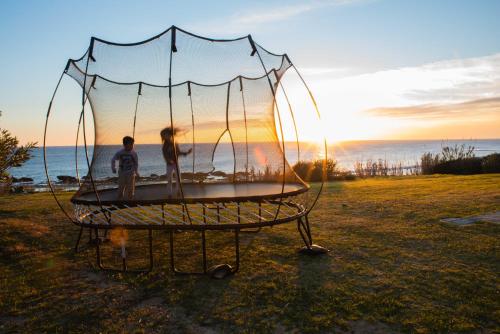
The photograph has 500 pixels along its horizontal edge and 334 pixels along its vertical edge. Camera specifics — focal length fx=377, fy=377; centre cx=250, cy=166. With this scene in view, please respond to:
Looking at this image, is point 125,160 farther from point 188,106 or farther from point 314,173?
point 314,173

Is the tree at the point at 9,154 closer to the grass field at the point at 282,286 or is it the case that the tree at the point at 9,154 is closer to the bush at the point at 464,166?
the grass field at the point at 282,286

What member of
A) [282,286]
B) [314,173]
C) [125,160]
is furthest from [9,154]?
[314,173]

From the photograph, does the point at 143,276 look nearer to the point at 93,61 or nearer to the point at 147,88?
the point at 93,61

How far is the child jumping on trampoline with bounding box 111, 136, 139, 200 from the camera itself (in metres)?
5.42

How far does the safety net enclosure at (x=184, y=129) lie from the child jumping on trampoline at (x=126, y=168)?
0.14 metres

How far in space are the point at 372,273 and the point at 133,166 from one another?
3.57 m

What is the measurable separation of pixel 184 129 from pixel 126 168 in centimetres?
199

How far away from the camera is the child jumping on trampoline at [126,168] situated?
542 cm

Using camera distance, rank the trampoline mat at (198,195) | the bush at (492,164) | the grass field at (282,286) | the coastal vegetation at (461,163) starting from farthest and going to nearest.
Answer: the coastal vegetation at (461,163)
the bush at (492,164)
the trampoline mat at (198,195)
the grass field at (282,286)

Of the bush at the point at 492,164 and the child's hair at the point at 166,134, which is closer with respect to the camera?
the child's hair at the point at 166,134

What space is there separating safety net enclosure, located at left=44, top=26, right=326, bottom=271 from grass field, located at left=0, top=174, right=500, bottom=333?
21.4 inches

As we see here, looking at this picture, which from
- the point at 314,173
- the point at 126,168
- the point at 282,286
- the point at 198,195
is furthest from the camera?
the point at 314,173

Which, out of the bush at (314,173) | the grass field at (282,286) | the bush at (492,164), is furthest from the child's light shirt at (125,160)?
the bush at (492,164)

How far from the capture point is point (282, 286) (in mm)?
A: 3727
